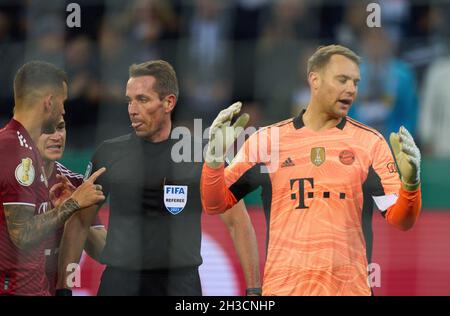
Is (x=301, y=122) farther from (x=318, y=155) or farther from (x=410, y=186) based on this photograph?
(x=410, y=186)

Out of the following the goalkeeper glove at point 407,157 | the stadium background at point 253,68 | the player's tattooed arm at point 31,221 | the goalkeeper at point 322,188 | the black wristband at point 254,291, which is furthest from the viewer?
the stadium background at point 253,68

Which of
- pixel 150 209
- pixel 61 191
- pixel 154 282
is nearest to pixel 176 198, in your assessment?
pixel 150 209

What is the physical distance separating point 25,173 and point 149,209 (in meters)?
0.46

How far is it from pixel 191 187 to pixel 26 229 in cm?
61

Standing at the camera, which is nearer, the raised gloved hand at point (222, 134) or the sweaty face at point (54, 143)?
the raised gloved hand at point (222, 134)

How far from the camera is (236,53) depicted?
4.21 meters

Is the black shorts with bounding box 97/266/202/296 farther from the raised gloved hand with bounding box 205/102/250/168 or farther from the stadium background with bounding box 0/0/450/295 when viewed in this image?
the raised gloved hand with bounding box 205/102/250/168

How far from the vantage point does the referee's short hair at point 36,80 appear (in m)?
3.58

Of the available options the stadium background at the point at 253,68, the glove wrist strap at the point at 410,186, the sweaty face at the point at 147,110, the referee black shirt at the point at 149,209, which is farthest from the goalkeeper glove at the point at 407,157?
the sweaty face at the point at 147,110

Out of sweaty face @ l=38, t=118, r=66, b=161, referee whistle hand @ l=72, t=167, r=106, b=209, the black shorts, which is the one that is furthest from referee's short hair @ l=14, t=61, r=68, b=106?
the black shorts

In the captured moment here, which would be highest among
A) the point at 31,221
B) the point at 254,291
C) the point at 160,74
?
the point at 160,74

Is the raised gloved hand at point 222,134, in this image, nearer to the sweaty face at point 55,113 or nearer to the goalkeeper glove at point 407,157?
the goalkeeper glove at point 407,157

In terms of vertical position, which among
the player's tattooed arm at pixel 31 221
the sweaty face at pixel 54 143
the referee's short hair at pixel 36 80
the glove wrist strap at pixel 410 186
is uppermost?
the referee's short hair at pixel 36 80

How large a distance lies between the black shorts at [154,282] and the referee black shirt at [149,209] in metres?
0.02
